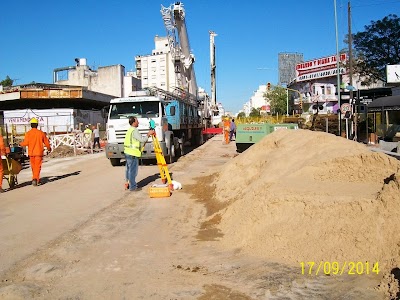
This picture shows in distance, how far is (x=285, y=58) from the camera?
322ft

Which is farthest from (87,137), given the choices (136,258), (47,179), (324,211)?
(324,211)

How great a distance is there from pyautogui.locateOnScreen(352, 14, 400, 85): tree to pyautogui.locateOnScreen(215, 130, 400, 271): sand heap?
35.8 metres

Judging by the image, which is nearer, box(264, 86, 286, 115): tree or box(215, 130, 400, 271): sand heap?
box(215, 130, 400, 271): sand heap

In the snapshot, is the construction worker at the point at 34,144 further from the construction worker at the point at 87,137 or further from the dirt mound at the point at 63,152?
the construction worker at the point at 87,137

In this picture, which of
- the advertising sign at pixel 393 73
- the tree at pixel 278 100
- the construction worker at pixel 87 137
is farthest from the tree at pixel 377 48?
the tree at pixel 278 100

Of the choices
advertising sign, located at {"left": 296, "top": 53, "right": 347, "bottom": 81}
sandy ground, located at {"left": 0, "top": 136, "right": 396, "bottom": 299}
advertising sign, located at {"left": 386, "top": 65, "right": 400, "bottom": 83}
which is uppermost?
advertising sign, located at {"left": 296, "top": 53, "right": 347, "bottom": 81}

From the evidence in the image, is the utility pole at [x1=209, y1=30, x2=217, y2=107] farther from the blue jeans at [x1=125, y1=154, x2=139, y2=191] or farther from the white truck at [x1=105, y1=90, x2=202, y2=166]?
the blue jeans at [x1=125, y1=154, x2=139, y2=191]

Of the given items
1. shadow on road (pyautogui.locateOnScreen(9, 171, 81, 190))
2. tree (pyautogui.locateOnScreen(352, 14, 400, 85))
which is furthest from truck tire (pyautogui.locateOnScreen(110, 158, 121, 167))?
tree (pyautogui.locateOnScreen(352, 14, 400, 85))

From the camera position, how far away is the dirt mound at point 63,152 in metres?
23.5

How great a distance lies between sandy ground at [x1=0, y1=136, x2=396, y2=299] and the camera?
4.02m

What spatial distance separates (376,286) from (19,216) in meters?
6.53

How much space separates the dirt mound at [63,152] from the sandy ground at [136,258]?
580 inches

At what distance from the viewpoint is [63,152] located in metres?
24.0

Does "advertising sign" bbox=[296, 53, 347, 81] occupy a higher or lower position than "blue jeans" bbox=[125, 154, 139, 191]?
higher
